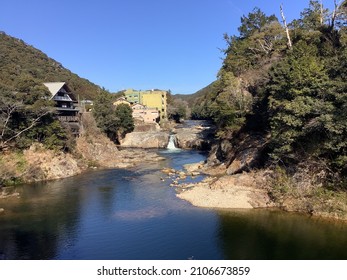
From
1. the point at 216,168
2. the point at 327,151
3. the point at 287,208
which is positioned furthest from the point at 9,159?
the point at 327,151

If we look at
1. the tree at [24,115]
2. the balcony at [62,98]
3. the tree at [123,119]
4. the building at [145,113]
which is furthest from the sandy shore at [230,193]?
the building at [145,113]

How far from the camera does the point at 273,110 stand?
29.7m

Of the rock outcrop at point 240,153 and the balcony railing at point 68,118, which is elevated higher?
the balcony railing at point 68,118

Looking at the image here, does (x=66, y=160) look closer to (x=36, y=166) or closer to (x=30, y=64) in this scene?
(x=36, y=166)

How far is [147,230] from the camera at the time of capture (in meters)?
20.3

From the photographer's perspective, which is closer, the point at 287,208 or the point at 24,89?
the point at 287,208

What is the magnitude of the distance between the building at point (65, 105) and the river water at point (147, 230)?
1676 cm

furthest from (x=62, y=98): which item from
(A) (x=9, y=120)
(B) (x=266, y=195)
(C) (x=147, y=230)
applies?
(B) (x=266, y=195)

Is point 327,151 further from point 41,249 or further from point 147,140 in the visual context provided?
point 147,140

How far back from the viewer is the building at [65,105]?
1732 inches

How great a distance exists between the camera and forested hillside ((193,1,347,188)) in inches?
911

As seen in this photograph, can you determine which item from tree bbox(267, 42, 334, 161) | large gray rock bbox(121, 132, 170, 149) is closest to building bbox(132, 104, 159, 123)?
large gray rock bbox(121, 132, 170, 149)

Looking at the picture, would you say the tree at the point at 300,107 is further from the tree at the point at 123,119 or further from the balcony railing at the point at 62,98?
the tree at the point at 123,119

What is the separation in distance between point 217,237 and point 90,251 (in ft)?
23.3
